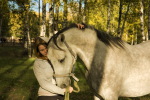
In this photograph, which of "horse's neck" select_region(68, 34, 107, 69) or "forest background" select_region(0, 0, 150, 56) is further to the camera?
"forest background" select_region(0, 0, 150, 56)

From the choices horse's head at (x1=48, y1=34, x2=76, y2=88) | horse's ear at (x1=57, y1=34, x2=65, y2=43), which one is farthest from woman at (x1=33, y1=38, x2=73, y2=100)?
horse's ear at (x1=57, y1=34, x2=65, y2=43)

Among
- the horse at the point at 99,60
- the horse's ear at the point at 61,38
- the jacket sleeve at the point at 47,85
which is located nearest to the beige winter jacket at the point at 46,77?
the jacket sleeve at the point at 47,85

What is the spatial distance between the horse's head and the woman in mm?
124

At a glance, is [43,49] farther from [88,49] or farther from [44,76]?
[88,49]

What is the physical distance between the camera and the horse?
2.64 meters

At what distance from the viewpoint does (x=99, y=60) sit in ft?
9.16

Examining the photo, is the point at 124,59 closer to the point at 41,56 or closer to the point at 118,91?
the point at 118,91

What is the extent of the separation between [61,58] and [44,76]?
38 centimetres

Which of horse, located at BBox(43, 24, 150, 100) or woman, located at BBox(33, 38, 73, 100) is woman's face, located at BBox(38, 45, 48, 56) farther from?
horse, located at BBox(43, 24, 150, 100)

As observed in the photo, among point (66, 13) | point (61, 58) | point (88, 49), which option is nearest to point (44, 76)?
point (61, 58)

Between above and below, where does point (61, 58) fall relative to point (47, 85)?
above

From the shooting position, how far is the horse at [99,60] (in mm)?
2639

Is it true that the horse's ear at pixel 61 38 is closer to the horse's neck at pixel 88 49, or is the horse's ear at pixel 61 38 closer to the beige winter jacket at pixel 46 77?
the horse's neck at pixel 88 49

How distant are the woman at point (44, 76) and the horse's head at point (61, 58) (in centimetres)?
12
